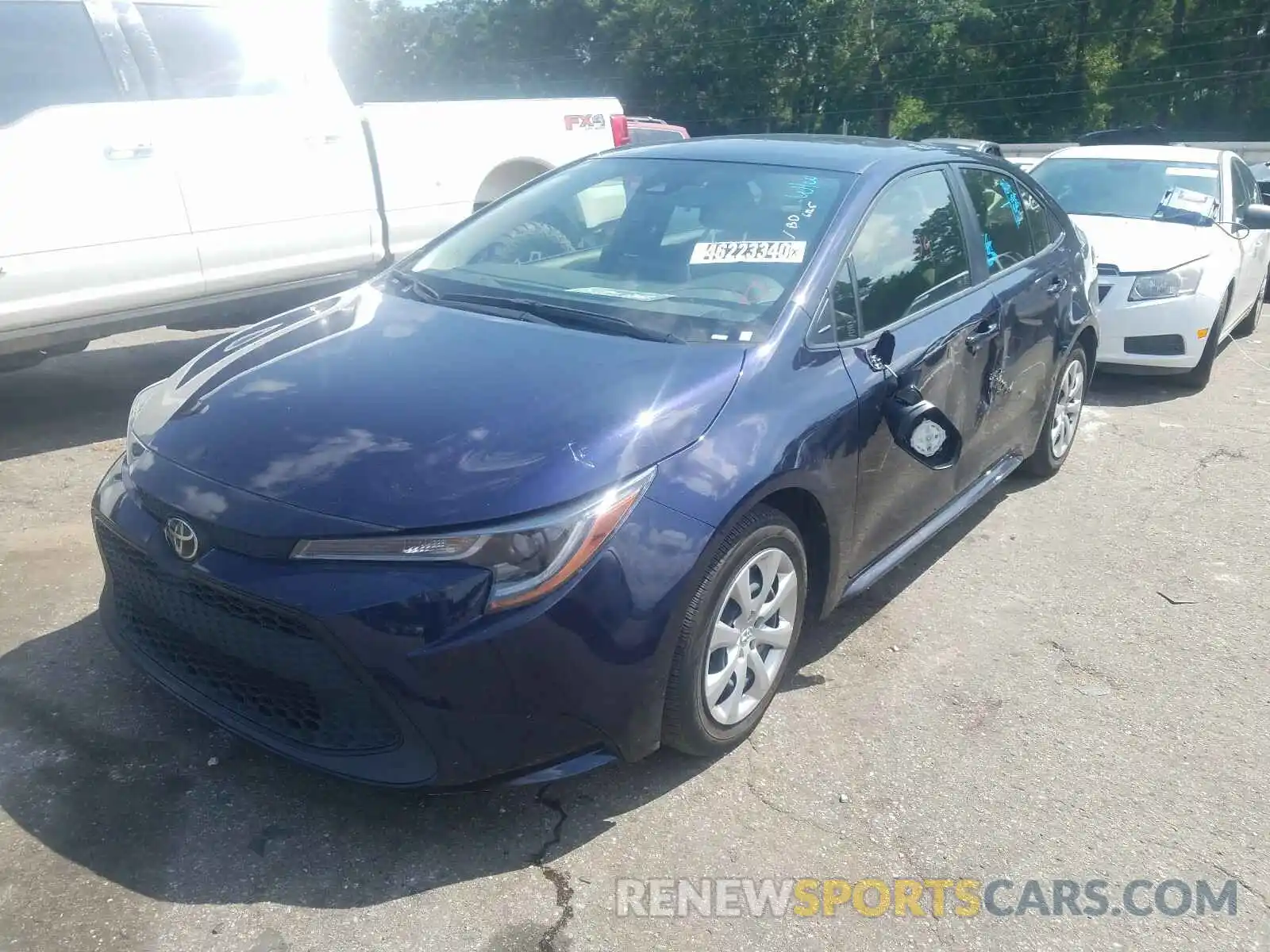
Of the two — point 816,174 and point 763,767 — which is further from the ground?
point 816,174

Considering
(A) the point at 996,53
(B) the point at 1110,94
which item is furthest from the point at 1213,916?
(A) the point at 996,53

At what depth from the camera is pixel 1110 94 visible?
128 feet

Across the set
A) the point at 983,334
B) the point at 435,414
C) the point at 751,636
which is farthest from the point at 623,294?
the point at 983,334

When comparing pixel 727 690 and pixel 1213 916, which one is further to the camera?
pixel 727 690

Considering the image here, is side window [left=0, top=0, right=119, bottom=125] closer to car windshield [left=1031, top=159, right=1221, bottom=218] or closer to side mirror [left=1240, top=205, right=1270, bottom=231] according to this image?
car windshield [left=1031, top=159, right=1221, bottom=218]

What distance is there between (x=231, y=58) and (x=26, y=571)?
10.8 feet

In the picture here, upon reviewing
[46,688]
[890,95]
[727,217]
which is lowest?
[890,95]

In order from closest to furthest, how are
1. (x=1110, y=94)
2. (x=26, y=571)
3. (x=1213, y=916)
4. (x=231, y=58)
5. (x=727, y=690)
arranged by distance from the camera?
(x=1213, y=916)
(x=727, y=690)
(x=26, y=571)
(x=231, y=58)
(x=1110, y=94)

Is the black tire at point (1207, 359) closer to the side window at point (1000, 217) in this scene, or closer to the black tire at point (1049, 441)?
the black tire at point (1049, 441)

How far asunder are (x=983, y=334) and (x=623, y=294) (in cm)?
149

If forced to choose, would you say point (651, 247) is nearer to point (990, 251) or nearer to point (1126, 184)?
point (990, 251)

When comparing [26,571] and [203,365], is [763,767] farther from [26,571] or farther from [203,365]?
[26,571]

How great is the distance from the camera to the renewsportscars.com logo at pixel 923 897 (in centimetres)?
265

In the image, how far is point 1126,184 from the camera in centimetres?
819
